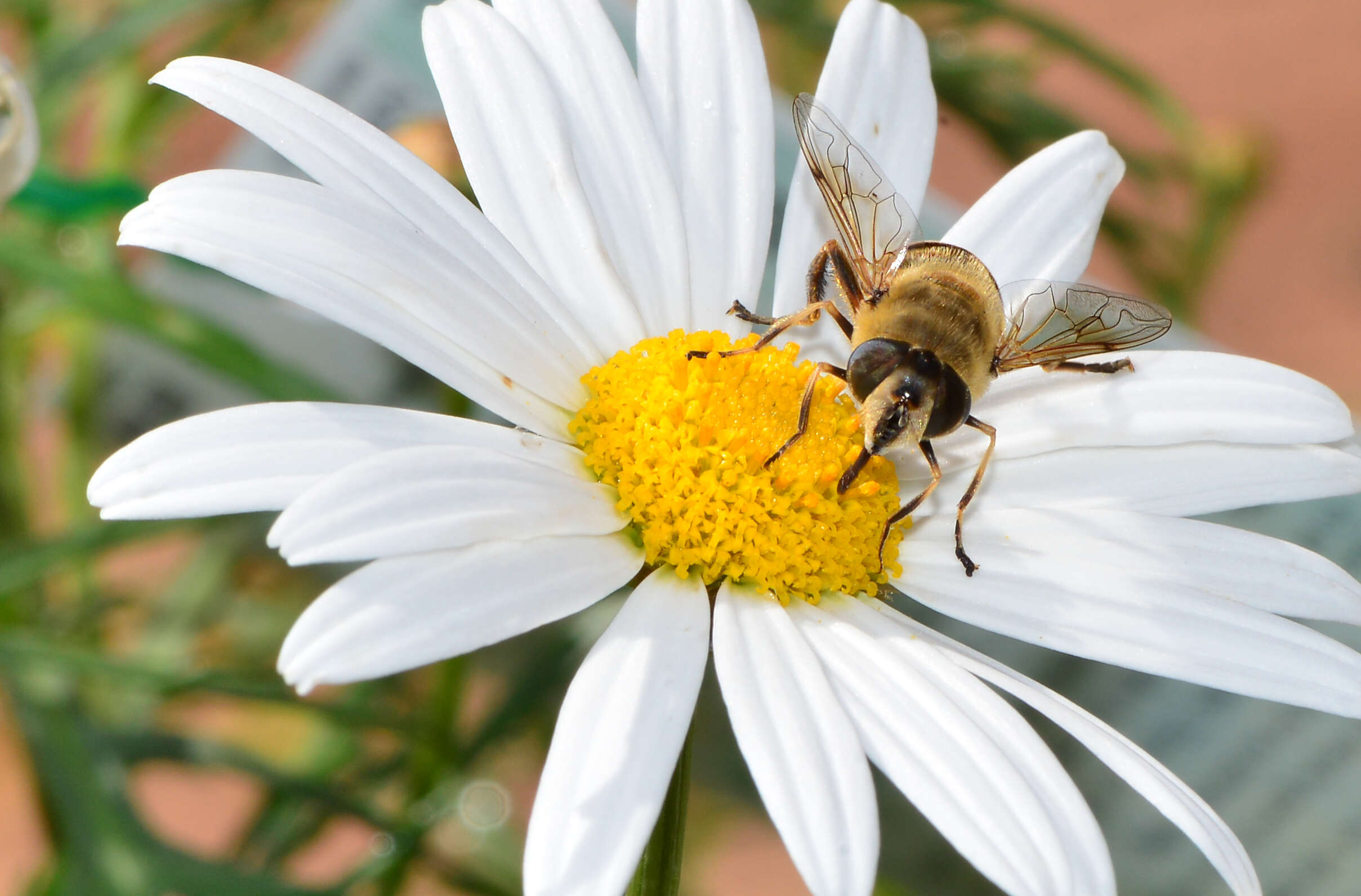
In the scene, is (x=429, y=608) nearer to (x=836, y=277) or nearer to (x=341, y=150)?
(x=341, y=150)

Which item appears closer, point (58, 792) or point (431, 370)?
point (431, 370)

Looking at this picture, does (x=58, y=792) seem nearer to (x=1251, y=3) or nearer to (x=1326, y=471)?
(x=1326, y=471)

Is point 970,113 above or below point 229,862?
above

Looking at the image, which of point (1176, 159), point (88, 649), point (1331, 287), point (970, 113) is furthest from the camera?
point (1331, 287)

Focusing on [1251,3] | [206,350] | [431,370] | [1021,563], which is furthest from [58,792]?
[1251,3]

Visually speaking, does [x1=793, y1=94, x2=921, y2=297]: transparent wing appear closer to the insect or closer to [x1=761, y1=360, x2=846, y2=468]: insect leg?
the insect

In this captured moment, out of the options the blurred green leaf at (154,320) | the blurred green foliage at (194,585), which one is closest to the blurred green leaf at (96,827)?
the blurred green foliage at (194,585)

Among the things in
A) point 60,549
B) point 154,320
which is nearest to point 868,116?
point 154,320
